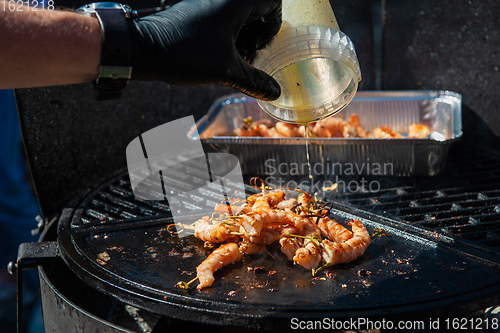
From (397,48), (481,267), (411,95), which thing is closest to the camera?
(481,267)

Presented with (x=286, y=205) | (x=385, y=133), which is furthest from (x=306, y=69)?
(x=385, y=133)

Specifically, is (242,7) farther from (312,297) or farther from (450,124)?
(450,124)

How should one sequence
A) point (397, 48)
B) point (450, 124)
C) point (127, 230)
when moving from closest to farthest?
point (127, 230) < point (450, 124) < point (397, 48)

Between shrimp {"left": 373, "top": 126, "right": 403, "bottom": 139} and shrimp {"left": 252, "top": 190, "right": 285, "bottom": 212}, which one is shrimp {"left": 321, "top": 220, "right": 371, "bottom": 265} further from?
shrimp {"left": 373, "top": 126, "right": 403, "bottom": 139}

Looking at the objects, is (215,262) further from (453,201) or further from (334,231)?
(453,201)

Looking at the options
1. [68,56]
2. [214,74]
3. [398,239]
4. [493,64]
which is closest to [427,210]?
[398,239]
